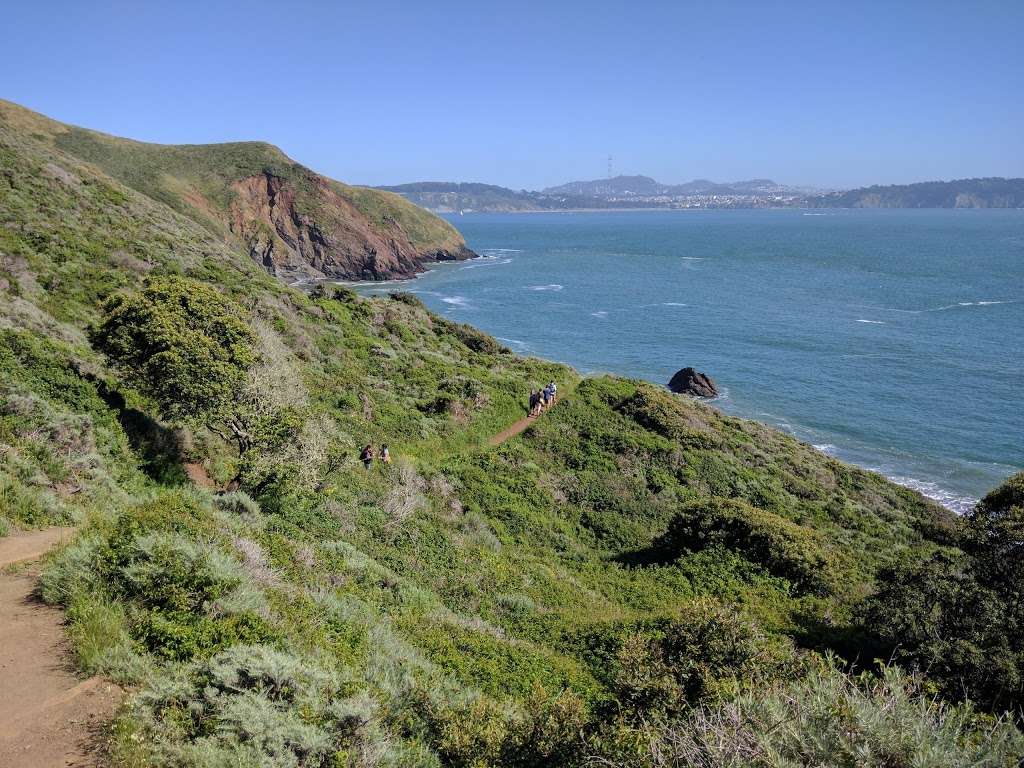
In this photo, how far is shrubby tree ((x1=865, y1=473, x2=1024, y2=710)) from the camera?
10422 mm

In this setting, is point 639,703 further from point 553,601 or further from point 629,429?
point 629,429

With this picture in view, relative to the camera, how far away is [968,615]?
11.6 meters

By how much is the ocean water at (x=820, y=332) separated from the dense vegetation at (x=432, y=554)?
39.2ft

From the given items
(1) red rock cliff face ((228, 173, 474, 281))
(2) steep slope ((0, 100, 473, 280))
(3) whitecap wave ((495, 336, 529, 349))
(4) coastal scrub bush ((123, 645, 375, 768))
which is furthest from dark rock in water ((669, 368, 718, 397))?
(2) steep slope ((0, 100, 473, 280))

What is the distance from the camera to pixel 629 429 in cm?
2802

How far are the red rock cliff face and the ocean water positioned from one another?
7991mm

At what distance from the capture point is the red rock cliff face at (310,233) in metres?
88.5

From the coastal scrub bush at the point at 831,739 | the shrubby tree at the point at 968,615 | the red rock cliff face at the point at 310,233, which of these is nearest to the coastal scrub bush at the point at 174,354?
the coastal scrub bush at the point at 831,739

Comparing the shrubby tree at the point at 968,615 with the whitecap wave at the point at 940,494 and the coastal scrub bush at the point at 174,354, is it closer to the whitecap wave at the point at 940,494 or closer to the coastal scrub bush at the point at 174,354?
the coastal scrub bush at the point at 174,354

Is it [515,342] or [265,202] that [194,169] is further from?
[515,342]

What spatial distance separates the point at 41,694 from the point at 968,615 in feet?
46.5

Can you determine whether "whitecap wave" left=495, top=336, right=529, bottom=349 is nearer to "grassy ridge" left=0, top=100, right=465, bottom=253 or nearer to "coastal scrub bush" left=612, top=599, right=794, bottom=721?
"grassy ridge" left=0, top=100, right=465, bottom=253

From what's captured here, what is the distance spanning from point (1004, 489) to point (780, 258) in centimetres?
11548

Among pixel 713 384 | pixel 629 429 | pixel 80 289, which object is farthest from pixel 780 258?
pixel 80 289
